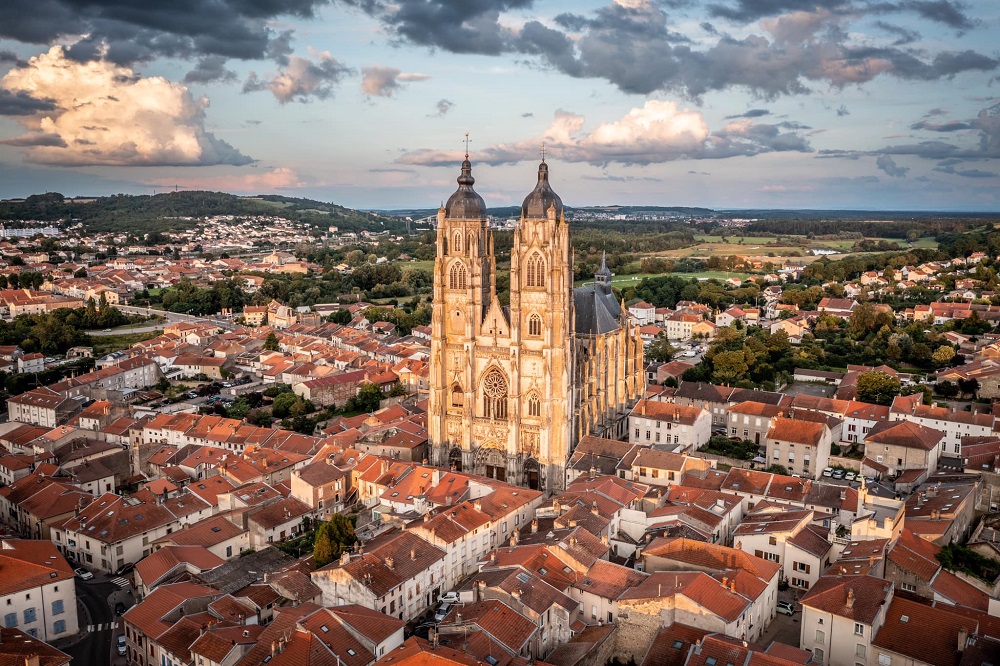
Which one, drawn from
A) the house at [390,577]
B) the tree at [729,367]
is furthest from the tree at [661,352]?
the house at [390,577]

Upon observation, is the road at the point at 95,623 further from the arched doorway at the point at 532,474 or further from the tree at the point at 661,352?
the tree at the point at 661,352

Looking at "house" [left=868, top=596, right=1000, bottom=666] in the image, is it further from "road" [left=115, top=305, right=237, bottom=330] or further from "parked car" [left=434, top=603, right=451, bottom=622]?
"road" [left=115, top=305, right=237, bottom=330]

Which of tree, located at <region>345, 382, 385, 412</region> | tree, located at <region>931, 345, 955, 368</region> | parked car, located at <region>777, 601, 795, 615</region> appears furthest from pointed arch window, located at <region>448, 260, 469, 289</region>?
tree, located at <region>931, 345, 955, 368</region>

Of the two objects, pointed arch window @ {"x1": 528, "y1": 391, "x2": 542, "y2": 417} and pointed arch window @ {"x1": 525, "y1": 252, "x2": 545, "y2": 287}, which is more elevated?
pointed arch window @ {"x1": 525, "y1": 252, "x2": 545, "y2": 287}

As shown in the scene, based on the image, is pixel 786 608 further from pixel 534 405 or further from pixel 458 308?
pixel 458 308

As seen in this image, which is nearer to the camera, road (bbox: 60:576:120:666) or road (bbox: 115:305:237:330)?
road (bbox: 60:576:120:666)

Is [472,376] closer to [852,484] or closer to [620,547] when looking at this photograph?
[620,547]

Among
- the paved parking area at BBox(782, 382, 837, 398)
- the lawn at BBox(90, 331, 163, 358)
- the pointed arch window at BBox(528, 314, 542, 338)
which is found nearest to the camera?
the pointed arch window at BBox(528, 314, 542, 338)
